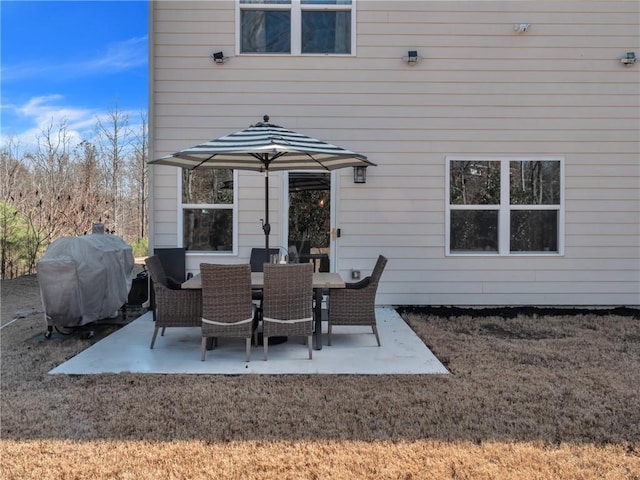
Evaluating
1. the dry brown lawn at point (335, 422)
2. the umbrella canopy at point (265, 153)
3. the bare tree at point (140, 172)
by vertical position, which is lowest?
the dry brown lawn at point (335, 422)

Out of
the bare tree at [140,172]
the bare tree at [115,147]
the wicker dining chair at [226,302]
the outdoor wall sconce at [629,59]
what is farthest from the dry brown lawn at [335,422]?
the bare tree at [140,172]

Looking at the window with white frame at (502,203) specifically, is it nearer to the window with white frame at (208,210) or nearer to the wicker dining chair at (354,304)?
the wicker dining chair at (354,304)

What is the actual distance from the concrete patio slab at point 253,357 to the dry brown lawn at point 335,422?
174mm

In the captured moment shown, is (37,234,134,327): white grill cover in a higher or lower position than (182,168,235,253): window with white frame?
lower

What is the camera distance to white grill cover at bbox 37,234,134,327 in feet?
14.5

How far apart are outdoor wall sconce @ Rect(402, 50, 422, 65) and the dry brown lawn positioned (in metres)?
3.96

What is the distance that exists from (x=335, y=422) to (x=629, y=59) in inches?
252

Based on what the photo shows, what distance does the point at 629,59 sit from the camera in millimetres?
6070

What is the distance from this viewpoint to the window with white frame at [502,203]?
6.20m

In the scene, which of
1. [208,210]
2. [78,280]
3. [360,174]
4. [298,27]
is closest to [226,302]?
[78,280]

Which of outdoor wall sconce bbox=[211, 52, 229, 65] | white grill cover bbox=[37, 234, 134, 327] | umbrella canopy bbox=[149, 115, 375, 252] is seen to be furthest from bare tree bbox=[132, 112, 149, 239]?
umbrella canopy bbox=[149, 115, 375, 252]

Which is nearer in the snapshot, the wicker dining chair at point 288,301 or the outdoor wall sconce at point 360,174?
the wicker dining chair at point 288,301

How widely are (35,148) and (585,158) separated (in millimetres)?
12141

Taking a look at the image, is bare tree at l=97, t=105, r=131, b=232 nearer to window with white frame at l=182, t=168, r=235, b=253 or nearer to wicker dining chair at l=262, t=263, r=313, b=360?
window with white frame at l=182, t=168, r=235, b=253
